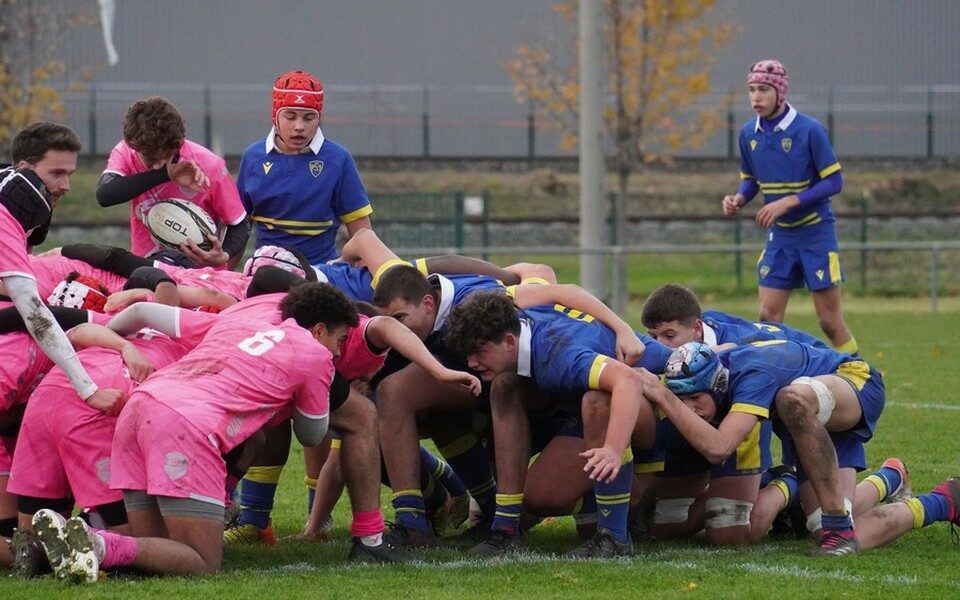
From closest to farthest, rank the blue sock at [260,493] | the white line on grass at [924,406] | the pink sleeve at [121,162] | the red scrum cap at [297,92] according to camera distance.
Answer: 1. the blue sock at [260,493]
2. the pink sleeve at [121,162]
3. the red scrum cap at [297,92]
4. the white line on grass at [924,406]

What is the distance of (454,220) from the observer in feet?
65.1

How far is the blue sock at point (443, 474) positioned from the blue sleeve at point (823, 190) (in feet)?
14.4

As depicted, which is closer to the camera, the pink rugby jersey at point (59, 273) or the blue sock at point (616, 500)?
the blue sock at point (616, 500)

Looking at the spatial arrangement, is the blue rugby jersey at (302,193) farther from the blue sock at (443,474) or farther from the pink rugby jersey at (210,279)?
the blue sock at (443,474)

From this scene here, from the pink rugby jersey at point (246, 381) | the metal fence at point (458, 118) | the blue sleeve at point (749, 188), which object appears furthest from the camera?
the metal fence at point (458, 118)

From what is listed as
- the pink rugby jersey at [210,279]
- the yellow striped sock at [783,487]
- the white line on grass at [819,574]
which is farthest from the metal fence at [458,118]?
the white line on grass at [819,574]

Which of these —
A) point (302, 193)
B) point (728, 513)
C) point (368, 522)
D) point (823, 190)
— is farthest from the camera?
point (823, 190)

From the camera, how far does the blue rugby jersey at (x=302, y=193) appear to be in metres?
7.74

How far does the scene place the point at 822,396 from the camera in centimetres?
606

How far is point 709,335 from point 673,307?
0.36 m

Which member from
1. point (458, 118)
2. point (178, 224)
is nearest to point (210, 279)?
point (178, 224)

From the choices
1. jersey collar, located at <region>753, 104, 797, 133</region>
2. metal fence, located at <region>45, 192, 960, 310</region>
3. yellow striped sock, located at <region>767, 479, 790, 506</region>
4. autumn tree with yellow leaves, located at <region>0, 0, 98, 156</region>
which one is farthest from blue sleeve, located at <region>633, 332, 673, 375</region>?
autumn tree with yellow leaves, located at <region>0, 0, 98, 156</region>

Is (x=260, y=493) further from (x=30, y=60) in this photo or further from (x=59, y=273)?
(x=30, y=60)

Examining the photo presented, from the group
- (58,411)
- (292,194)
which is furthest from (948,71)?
(58,411)
